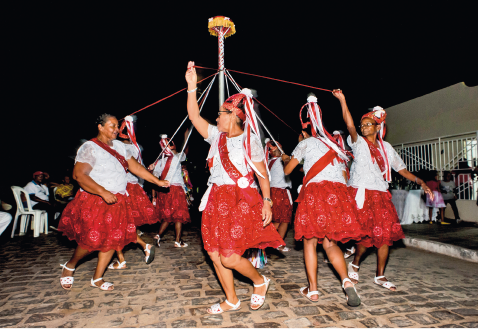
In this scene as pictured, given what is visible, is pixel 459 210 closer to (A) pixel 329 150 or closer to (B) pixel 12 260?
(A) pixel 329 150

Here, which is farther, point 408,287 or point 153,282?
point 153,282

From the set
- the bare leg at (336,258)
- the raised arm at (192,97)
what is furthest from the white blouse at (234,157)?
the bare leg at (336,258)

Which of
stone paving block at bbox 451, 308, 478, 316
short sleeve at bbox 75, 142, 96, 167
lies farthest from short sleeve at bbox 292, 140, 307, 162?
short sleeve at bbox 75, 142, 96, 167

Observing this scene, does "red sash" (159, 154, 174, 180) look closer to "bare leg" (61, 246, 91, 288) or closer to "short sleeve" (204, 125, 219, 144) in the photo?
"bare leg" (61, 246, 91, 288)

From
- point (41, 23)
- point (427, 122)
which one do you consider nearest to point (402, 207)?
point (427, 122)

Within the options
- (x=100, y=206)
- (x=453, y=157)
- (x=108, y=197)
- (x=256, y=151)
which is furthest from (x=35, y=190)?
(x=453, y=157)

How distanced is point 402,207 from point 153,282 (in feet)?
24.9

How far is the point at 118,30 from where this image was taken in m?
7.57

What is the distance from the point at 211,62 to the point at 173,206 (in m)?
5.77

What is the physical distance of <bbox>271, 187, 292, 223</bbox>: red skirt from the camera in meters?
5.42

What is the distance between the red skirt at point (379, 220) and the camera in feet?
10.9

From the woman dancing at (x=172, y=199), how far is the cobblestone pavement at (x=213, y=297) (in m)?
0.95

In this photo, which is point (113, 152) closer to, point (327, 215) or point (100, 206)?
point (100, 206)

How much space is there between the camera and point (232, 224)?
8.43 ft
